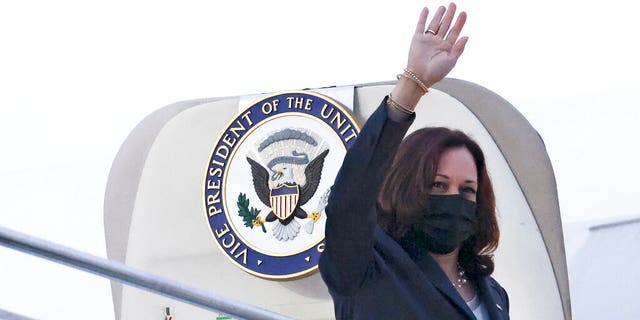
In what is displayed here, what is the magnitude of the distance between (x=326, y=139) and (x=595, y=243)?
3.73 feet

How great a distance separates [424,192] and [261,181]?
8.76 ft

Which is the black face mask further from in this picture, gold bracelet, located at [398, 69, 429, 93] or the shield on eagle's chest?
the shield on eagle's chest

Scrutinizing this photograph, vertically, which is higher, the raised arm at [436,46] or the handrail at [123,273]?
the raised arm at [436,46]

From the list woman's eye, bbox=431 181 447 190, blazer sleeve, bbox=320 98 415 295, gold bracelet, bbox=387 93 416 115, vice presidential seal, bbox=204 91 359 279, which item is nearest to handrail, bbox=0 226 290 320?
blazer sleeve, bbox=320 98 415 295

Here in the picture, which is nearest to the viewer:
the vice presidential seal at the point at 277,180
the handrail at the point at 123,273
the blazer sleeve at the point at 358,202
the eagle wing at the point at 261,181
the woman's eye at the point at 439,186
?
the handrail at the point at 123,273

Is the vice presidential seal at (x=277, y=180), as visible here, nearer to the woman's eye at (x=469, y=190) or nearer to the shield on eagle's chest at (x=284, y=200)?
the shield on eagle's chest at (x=284, y=200)

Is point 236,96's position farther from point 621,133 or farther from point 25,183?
point 621,133

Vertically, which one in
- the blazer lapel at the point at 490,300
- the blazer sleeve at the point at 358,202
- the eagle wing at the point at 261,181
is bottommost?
the blazer lapel at the point at 490,300

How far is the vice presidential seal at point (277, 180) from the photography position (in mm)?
4656

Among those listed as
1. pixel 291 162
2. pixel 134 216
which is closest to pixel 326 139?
pixel 291 162

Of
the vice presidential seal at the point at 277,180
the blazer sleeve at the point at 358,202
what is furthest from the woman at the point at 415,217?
the vice presidential seal at the point at 277,180

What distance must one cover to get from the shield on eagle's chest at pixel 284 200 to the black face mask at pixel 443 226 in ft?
8.32

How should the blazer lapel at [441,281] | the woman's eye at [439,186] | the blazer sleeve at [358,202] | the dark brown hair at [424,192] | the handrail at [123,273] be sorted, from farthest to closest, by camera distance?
the woman's eye at [439,186], the dark brown hair at [424,192], the blazer lapel at [441,281], the blazer sleeve at [358,202], the handrail at [123,273]

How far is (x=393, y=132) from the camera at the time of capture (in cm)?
175
